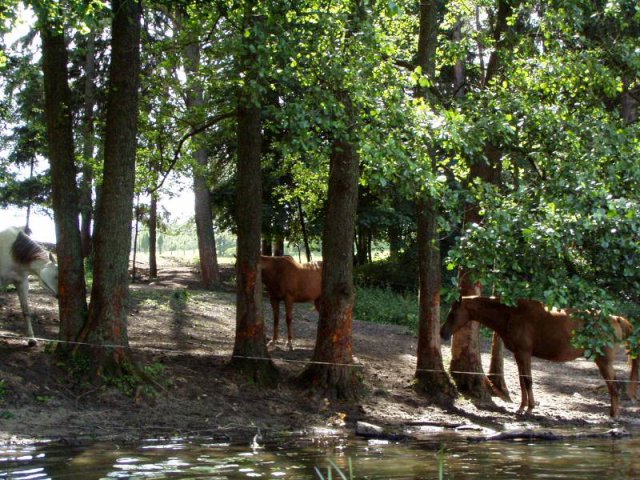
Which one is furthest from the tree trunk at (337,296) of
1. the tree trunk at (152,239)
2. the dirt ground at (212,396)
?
the tree trunk at (152,239)

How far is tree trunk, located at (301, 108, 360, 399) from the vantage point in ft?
41.3

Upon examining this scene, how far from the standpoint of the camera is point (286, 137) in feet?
35.0

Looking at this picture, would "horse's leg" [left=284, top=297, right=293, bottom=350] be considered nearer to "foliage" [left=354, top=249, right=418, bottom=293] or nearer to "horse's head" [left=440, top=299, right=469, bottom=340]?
"horse's head" [left=440, top=299, right=469, bottom=340]

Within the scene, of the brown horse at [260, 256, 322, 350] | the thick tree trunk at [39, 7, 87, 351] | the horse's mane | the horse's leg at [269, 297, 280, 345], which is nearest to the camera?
the thick tree trunk at [39, 7, 87, 351]

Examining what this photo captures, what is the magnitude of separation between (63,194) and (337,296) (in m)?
4.38

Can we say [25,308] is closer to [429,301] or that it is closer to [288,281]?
[288,281]

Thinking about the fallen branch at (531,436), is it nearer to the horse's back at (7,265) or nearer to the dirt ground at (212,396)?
the dirt ground at (212,396)

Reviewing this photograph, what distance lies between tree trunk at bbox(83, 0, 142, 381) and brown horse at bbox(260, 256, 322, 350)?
6227mm

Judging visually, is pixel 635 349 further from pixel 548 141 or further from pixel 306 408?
pixel 306 408

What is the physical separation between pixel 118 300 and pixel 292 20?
14.9 ft

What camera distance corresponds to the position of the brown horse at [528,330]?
542 inches

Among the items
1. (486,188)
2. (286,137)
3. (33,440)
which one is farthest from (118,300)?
(486,188)

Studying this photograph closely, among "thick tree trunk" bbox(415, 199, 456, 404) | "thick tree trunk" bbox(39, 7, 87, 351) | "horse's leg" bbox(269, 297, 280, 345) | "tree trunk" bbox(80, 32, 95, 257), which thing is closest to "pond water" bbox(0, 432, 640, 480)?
"thick tree trunk" bbox(415, 199, 456, 404)

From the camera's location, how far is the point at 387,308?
2462 centimetres
